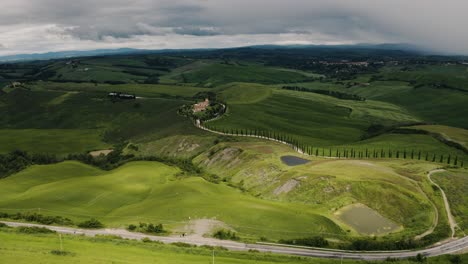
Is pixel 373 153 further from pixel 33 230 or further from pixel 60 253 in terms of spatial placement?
pixel 60 253

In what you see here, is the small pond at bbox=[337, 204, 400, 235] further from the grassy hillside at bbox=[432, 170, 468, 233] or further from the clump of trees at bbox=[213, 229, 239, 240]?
the clump of trees at bbox=[213, 229, 239, 240]

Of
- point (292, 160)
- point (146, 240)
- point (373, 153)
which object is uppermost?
point (292, 160)

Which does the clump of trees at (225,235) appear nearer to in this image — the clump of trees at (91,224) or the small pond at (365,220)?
the small pond at (365,220)

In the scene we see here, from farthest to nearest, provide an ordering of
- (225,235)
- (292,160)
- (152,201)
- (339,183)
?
(292,160)
(152,201)
(339,183)
(225,235)

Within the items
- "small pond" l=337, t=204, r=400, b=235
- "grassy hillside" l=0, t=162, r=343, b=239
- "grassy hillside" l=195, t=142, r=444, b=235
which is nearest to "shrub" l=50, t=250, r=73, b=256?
"grassy hillside" l=0, t=162, r=343, b=239

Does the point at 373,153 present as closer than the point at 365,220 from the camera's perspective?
No

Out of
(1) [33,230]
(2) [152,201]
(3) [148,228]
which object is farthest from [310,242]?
(1) [33,230]

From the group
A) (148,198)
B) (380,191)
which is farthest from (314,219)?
(148,198)

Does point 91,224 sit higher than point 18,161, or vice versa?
point 91,224
